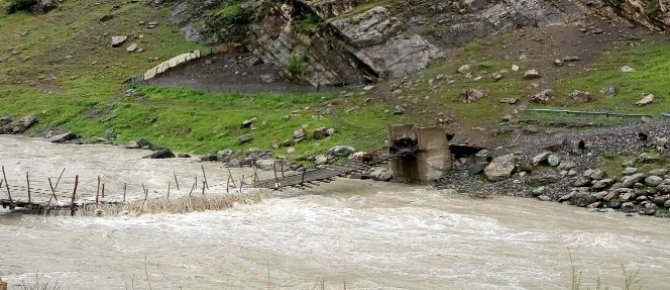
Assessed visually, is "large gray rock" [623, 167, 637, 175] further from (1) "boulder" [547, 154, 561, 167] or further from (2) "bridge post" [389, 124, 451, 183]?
(2) "bridge post" [389, 124, 451, 183]

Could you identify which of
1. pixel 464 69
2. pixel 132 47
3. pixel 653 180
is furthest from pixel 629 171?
pixel 132 47

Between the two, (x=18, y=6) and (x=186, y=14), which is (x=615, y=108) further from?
(x=18, y=6)

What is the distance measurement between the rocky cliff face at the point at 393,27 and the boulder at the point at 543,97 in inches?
411

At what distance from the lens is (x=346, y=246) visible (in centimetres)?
2230

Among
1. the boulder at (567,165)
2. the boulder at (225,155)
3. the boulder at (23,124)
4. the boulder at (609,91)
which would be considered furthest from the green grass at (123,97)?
the boulder at (609,91)

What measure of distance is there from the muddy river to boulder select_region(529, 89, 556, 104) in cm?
1112

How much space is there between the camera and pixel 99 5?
271 feet

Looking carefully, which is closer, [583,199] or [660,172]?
[583,199]

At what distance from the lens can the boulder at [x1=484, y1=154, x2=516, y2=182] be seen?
101 ft

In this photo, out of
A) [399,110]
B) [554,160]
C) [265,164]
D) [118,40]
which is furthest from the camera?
[118,40]

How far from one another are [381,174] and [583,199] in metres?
9.33

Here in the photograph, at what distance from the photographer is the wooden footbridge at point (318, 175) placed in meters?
30.7

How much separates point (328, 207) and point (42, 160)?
67.3ft

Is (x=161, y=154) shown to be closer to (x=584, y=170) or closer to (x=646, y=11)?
(x=584, y=170)
